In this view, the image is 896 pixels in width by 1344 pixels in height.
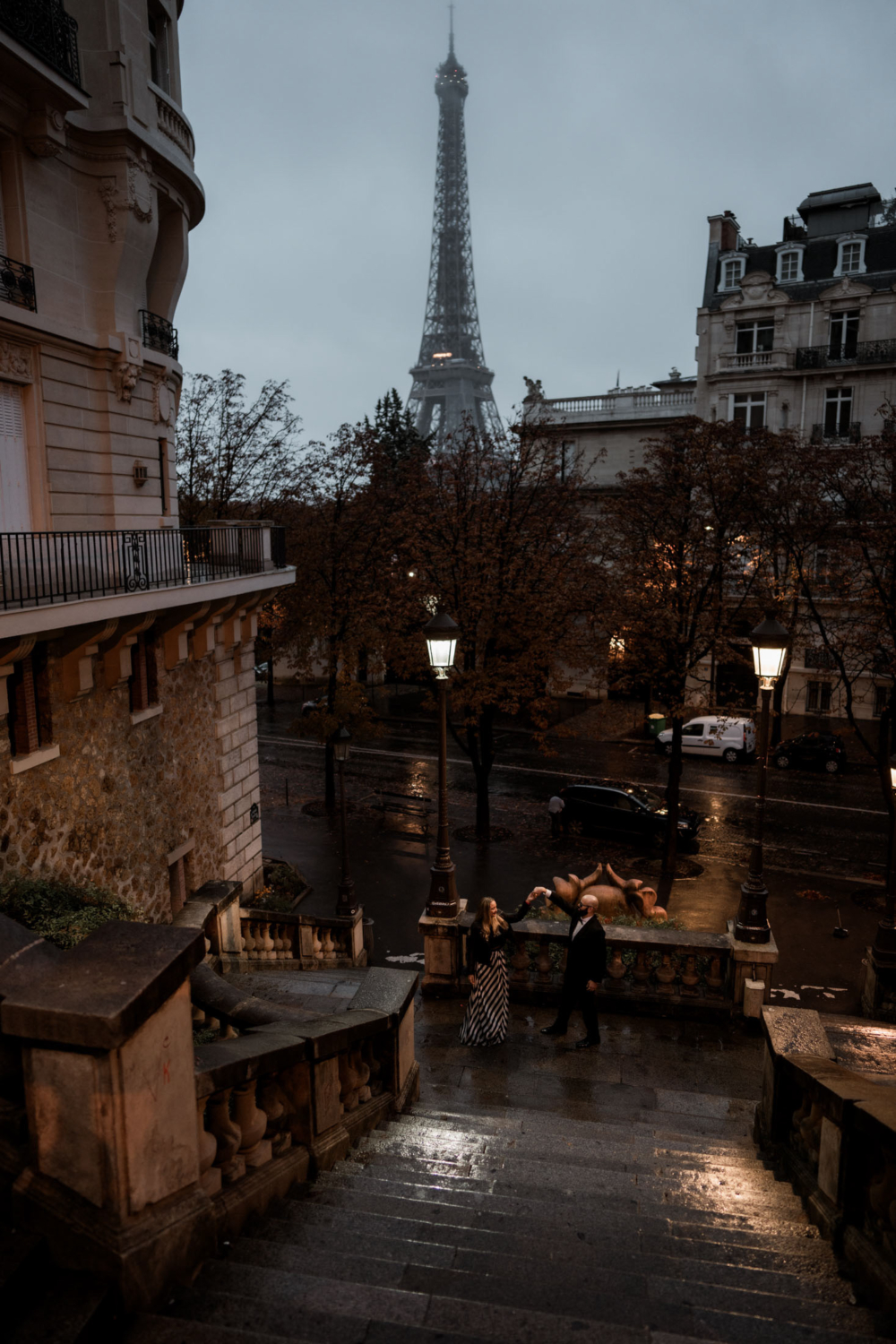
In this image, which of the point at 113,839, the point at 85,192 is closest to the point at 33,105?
the point at 85,192

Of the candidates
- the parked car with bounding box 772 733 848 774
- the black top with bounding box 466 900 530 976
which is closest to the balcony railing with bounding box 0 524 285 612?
the black top with bounding box 466 900 530 976

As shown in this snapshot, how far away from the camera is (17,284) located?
12008 millimetres

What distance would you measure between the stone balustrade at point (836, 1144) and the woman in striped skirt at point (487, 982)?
130 inches

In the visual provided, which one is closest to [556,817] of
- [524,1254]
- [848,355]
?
[524,1254]

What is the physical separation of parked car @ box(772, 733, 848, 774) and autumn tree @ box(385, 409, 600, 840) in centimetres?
994

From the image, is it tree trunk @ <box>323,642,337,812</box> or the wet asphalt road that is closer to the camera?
the wet asphalt road

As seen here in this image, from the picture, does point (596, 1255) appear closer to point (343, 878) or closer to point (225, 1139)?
point (225, 1139)

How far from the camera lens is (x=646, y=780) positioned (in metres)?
28.3

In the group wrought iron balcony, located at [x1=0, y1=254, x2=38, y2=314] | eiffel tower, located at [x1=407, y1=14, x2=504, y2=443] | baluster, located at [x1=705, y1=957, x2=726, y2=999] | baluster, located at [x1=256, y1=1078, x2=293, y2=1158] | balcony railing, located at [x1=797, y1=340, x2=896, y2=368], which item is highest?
eiffel tower, located at [x1=407, y1=14, x2=504, y2=443]

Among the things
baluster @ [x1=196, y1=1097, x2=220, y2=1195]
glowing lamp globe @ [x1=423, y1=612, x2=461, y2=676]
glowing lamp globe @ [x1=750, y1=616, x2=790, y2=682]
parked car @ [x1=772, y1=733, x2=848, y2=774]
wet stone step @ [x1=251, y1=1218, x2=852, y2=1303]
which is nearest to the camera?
baluster @ [x1=196, y1=1097, x2=220, y2=1195]

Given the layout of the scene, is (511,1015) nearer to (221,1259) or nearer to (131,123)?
(221,1259)

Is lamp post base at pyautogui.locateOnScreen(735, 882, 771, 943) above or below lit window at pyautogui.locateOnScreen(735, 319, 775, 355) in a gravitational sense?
below

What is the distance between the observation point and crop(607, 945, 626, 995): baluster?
1105 cm

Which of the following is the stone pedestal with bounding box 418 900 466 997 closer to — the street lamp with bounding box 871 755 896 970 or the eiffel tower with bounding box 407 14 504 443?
the street lamp with bounding box 871 755 896 970
